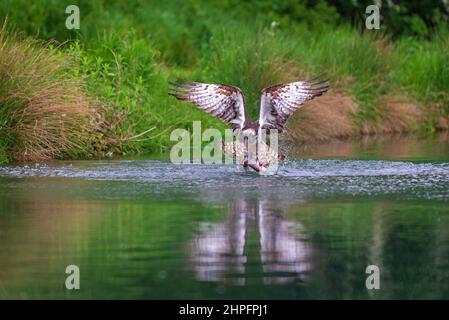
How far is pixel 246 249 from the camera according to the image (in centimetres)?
945

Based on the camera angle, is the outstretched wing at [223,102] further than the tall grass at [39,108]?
No

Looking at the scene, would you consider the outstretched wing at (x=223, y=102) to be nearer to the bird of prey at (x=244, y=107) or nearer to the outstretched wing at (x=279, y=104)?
the bird of prey at (x=244, y=107)

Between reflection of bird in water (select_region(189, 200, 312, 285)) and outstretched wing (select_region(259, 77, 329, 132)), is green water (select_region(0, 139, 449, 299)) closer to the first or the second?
reflection of bird in water (select_region(189, 200, 312, 285))

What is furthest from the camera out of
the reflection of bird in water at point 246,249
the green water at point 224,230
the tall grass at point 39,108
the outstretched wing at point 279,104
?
the tall grass at point 39,108

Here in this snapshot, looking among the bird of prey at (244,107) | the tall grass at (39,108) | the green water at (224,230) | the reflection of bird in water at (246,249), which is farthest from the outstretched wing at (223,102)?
the reflection of bird in water at (246,249)

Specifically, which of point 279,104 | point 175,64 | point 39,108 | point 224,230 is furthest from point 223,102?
point 175,64

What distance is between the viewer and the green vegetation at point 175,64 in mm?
18031

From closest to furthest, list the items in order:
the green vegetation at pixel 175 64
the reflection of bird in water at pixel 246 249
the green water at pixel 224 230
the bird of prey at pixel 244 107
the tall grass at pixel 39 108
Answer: the green water at pixel 224 230 < the reflection of bird in water at pixel 246 249 < the bird of prey at pixel 244 107 < the tall grass at pixel 39 108 < the green vegetation at pixel 175 64

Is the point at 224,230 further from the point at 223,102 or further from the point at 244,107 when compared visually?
the point at 223,102

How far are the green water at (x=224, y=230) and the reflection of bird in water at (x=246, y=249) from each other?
0.04 feet

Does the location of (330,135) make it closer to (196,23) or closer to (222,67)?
(222,67)

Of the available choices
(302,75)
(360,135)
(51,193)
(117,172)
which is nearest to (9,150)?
(117,172)

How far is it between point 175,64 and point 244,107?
9.83m

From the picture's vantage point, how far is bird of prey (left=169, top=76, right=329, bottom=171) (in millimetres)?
14594
